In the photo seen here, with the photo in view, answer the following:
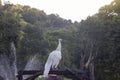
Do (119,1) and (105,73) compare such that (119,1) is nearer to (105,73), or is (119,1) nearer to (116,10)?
(116,10)

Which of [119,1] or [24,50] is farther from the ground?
[119,1]

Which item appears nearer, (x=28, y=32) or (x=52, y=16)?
(x=28, y=32)

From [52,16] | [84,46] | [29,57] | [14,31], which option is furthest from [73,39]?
[52,16]

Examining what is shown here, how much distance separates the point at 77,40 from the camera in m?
14.7

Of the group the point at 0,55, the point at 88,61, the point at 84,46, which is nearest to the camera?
the point at 0,55

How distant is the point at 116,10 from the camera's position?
13594 mm

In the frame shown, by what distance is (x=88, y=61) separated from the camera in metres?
12.9

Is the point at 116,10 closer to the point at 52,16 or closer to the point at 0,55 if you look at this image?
the point at 0,55

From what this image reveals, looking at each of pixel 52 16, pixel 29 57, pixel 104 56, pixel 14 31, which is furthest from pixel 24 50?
pixel 52 16

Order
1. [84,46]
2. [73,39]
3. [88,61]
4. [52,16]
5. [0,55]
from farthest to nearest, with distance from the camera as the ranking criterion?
[52,16]
[73,39]
[84,46]
[88,61]
[0,55]

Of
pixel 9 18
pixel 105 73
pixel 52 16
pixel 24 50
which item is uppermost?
pixel 52 16

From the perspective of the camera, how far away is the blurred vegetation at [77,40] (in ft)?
39.2

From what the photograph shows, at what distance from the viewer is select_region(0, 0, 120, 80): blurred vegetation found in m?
12.0

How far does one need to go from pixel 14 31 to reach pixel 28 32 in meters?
2.29
